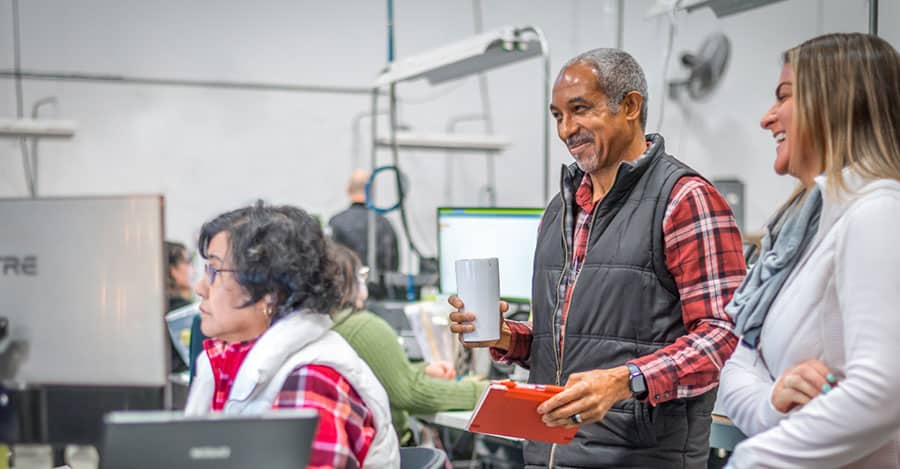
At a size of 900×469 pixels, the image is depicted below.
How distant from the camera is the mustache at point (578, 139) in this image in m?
1.65

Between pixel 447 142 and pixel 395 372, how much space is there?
2651 millimetres

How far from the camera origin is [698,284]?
1510mm

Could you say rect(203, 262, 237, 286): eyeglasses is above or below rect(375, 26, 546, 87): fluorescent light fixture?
below

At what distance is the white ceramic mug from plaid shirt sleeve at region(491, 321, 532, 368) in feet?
0.60

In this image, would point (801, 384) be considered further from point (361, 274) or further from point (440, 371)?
point (361, 274)

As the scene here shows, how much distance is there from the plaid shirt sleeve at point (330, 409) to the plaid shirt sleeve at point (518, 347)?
1.36ft

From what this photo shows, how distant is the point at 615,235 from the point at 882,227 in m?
0.59

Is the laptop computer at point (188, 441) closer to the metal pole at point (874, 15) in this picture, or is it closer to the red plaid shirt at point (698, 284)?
the red plaid shirt at point (698, 284)

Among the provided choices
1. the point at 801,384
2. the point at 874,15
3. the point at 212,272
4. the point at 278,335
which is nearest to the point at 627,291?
the point at 801,384

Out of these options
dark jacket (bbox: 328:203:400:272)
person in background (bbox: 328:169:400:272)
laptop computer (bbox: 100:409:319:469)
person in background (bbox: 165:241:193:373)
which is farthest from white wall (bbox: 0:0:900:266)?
laptop computer (bbox: 100:409:319:469)

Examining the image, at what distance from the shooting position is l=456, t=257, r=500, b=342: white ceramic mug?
1.59 m

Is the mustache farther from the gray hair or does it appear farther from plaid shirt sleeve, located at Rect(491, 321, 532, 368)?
plaid shirt sleeve, located at Rect(491, 321, 532, 368)

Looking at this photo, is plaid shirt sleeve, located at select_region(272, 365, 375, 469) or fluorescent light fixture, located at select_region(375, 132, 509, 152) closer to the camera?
plaid shirt sleeve, located at select_region(272, 365, 375, 469)

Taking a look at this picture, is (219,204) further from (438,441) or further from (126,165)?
(438,441)
